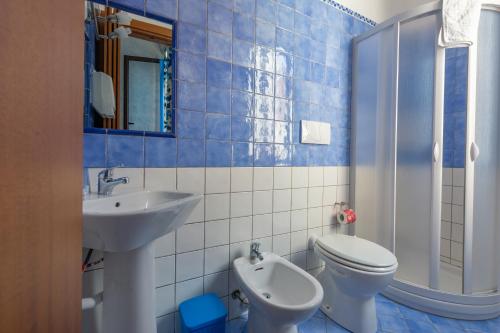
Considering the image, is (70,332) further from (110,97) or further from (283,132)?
(283,132)

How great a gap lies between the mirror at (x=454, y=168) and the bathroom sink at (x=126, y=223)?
1651mm

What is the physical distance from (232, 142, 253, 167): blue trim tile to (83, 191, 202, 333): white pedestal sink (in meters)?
0.50

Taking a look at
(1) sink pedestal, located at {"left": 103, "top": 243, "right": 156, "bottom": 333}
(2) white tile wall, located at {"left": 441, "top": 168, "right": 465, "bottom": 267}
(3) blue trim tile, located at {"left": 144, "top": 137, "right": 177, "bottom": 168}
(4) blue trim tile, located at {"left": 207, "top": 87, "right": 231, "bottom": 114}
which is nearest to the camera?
(1) sink pedestal, located at {"left": 103, "top": 243, "right": 156, "bottom": 333}

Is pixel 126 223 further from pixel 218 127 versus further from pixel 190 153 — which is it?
pixel 218 127

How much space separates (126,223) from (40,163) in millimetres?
419

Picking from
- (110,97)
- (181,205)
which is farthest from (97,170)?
(181,205)

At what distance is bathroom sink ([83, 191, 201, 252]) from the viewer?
0.64 metres

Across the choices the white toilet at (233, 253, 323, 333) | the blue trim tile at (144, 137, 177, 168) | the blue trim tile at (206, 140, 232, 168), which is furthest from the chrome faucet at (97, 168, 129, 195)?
the white toilet at (233, 253, 323, 333)

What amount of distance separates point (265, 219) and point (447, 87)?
4.84 feet

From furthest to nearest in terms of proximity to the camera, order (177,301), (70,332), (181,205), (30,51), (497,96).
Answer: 1. (497,96)
2. (177,301)
3. (181,205)
4. (70,332)
5. (30,51)

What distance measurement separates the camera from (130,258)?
2.70ft

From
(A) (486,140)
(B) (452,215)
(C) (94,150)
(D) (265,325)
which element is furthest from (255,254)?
(A) (486,140)

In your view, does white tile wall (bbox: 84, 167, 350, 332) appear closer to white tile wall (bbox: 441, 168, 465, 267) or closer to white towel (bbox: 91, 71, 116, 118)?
white tile wall (bbox: 441, 168, 465, 267)

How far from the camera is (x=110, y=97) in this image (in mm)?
1019
